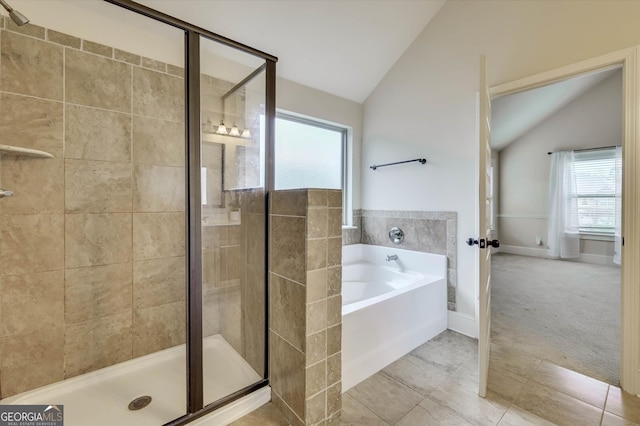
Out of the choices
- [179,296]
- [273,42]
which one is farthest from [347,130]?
[179,296]

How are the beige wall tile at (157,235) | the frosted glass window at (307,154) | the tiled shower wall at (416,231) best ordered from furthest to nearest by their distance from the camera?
the frosted glass window at (307,154) → the tiled shower wall at (416,231) → the beige wall tile at (157,235)

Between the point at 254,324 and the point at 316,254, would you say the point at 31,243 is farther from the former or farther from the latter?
the point at 316,254

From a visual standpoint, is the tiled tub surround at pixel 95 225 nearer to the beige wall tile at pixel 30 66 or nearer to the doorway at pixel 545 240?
the beige wall tile at pixel 30 66

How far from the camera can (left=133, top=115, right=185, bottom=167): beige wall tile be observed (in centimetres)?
183

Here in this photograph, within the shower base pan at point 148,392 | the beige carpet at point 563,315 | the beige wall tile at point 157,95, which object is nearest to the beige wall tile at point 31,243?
the shower base pan at point 148,392

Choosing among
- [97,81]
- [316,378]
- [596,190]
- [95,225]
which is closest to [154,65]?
[97,81]

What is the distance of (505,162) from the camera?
231 inches

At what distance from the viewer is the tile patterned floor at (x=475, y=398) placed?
1405 mm

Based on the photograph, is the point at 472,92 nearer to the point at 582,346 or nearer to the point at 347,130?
the point at 347,130

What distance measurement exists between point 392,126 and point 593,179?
15.1 feet

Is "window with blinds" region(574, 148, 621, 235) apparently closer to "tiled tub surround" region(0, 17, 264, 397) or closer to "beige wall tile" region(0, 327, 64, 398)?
"tiled tub surround" region(0, 17, 264, 397)

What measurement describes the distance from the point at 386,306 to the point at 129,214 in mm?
1884

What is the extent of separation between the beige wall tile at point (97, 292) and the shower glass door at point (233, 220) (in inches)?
27.9

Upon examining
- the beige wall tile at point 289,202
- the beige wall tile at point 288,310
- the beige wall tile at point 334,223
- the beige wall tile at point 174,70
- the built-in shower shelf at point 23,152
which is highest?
the beige wall tile at point 174,70
